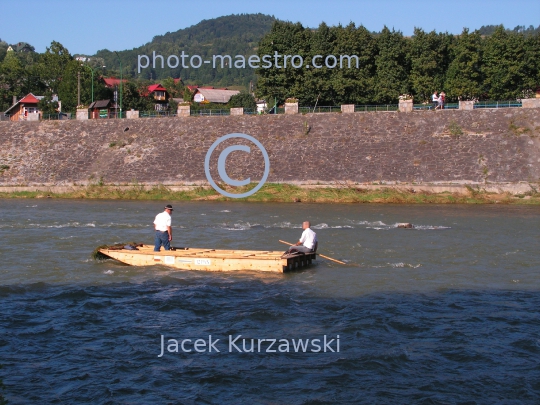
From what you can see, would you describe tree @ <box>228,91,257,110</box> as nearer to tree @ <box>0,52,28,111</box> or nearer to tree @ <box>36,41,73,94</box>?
tree @ <box>36,41,73,94</box>

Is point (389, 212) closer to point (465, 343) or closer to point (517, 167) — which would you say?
point (517, 167)

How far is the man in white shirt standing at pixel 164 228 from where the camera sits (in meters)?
18.9

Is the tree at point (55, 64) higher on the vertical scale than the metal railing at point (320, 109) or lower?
higher

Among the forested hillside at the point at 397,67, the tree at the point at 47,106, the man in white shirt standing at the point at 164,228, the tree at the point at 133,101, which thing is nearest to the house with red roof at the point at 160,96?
the tree at the point at 133,101

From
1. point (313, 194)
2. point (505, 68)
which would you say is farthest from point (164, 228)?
Answer: point (505, 68)

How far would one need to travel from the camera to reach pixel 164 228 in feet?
62.3

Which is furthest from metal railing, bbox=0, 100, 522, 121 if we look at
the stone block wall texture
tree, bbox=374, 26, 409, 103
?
tree, bbox=374, 26, 409, 103

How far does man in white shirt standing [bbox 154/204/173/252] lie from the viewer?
18875 mm

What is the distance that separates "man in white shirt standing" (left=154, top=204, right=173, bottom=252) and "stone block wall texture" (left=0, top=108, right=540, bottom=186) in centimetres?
2155

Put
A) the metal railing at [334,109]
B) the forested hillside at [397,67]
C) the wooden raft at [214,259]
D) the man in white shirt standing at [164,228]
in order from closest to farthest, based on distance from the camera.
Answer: the wooden raft at [214,259], the man in white shirt standing at [164,228], the metal railing at [334,109], the forested hillside at [397,67]

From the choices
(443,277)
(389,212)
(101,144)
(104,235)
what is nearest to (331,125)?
(389,212)

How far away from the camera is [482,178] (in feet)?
123

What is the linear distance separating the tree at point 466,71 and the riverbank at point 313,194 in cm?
1764

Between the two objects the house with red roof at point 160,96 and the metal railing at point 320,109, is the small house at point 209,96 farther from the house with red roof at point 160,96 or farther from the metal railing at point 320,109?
the metal railing at point 320,109
